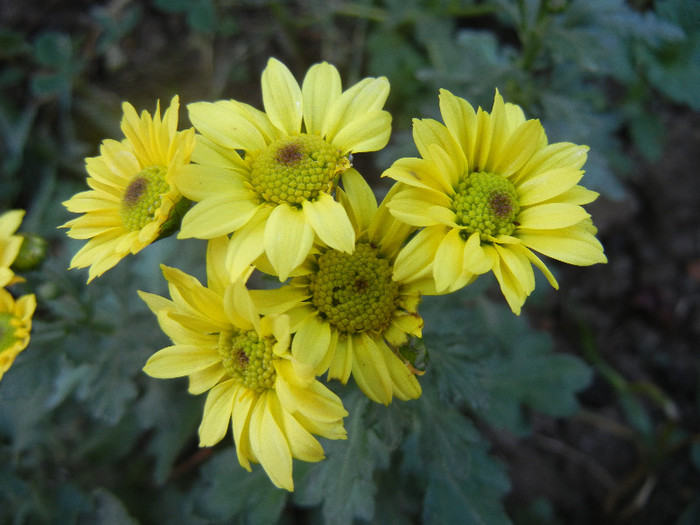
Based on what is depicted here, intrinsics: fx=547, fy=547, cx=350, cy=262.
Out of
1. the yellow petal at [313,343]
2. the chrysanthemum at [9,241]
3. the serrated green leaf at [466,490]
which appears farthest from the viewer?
the serrated green leaf at [466,490]

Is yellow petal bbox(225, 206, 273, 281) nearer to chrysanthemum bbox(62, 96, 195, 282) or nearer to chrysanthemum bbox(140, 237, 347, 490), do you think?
chrysanthemum bbox(140, 237, 347, 490)

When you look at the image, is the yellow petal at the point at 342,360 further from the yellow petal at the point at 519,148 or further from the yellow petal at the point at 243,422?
the yellow petal at the point at 519,148

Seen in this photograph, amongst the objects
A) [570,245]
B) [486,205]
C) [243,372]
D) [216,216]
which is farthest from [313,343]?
[570,245]

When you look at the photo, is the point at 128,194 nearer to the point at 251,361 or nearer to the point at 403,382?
the point at 251,361

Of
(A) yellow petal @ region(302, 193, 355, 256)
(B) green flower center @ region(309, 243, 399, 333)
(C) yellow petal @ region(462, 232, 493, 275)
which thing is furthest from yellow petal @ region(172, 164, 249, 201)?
(C) yellow petal @ region(462, 232, 493, 275)

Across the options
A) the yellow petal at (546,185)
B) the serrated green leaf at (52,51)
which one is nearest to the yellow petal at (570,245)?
the yellow petal at (546,185)

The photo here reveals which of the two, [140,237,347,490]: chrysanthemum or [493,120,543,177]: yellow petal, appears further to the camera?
[493,120,543,177]: yellow petal
